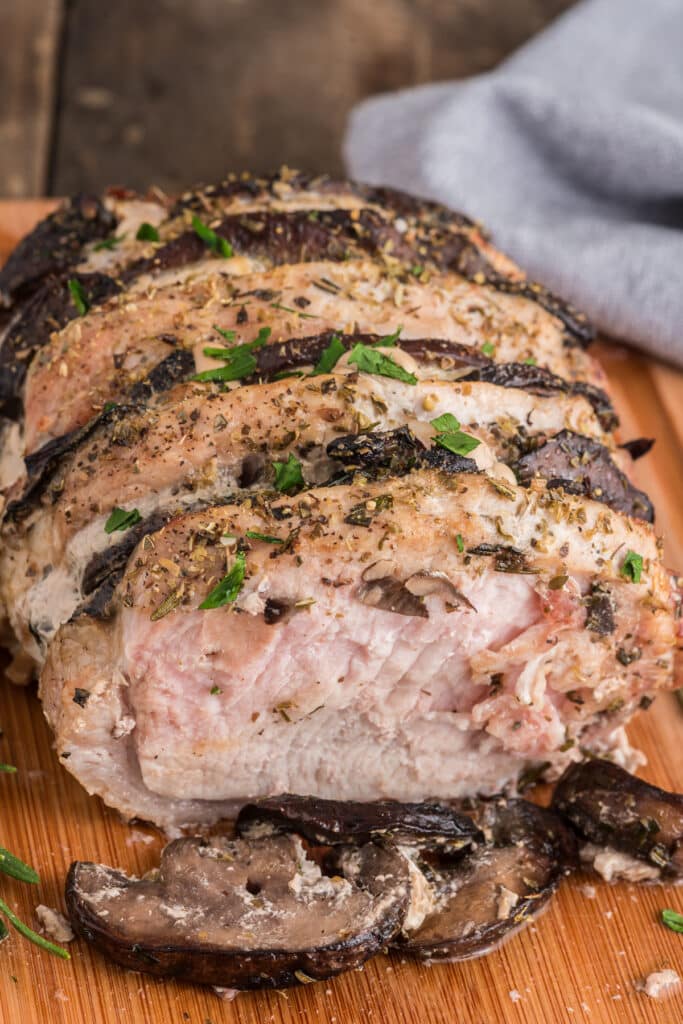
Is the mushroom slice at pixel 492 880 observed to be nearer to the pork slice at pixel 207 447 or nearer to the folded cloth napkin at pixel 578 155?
the pork slice at pixel 207 447

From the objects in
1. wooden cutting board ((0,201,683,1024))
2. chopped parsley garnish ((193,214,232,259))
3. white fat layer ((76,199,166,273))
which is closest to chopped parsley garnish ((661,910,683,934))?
wooden cutting board ((0,201,683,1024))

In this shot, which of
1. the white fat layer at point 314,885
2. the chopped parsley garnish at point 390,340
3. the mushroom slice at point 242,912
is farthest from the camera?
the chopped parsley garnish at point 390,340

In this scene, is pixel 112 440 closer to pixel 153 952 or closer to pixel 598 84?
pixel 153 952

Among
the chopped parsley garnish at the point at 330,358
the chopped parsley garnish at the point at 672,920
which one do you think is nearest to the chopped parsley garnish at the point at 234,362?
the chopped parsley garnish at the point at 330,358

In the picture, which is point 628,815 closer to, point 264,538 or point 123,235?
point 264,538

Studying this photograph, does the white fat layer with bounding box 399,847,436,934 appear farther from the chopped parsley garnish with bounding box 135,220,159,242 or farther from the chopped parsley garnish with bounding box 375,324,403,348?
the chopped parsley garnish with bounding box 135,220,159,242
